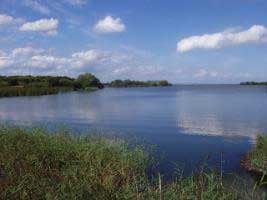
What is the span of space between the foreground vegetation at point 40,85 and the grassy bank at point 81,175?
77121 mm

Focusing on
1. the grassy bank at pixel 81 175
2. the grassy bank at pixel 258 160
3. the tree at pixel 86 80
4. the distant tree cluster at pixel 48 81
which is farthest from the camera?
the tree at pixel 86 80

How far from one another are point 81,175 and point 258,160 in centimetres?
857

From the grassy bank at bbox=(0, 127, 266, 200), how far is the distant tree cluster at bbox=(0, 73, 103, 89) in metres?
98.7

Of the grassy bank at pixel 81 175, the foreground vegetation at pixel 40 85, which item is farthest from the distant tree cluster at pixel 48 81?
the grassy bank at pixel 81 175

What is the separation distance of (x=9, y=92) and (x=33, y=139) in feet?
255

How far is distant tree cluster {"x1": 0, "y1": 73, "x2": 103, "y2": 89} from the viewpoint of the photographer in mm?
109500

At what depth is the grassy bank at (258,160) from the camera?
14.1m

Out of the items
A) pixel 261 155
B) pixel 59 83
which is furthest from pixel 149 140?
pixel 59 83

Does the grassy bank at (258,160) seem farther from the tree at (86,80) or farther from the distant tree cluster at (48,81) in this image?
the tree at (86,80)

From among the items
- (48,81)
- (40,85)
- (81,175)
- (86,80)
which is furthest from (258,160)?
(86,80)

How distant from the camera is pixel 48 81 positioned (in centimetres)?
11838

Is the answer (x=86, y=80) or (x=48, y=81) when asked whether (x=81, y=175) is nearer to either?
(x=48, y=81)

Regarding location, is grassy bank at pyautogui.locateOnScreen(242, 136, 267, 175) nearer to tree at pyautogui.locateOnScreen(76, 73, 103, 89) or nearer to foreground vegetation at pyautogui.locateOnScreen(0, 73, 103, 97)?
foreground vegetation at pyautogui.locateOnScreen(0, 73, 103, 97)

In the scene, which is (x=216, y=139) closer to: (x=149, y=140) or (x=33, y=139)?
(x=149, y=140)
